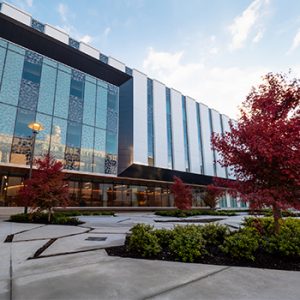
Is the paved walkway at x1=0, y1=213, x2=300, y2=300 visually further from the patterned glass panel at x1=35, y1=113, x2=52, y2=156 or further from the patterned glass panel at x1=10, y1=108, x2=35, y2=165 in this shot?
the patterned glass panel at x1=35, y1=113, x2=52, y2=156

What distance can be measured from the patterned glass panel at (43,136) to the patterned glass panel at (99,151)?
5.69 m

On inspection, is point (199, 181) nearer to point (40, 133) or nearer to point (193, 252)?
point (40, 133)

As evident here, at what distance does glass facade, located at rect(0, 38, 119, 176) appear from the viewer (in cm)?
2186

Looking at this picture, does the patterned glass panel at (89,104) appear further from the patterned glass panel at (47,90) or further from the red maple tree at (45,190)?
the red maple tree at (45,190)

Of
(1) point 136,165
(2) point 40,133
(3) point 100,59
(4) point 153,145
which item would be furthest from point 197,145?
(2) point 40,133

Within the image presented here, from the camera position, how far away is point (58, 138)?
24406 millimetres

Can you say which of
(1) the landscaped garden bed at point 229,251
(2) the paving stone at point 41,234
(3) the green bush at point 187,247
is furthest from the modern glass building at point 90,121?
(3) the green bush at point 187,247

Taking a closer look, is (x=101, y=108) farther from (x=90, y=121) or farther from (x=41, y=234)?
(x=41, y=234)

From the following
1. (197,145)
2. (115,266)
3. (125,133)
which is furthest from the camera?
(197,145)

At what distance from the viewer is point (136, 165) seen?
27.7 m

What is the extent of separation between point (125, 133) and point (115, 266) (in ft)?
82.0

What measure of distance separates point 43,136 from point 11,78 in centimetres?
693

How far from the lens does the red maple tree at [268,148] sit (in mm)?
5668

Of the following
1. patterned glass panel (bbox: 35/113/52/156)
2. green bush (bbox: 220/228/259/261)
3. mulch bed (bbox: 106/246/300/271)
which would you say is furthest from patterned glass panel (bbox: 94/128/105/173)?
green bush (bbox: 220/228/259/261)
